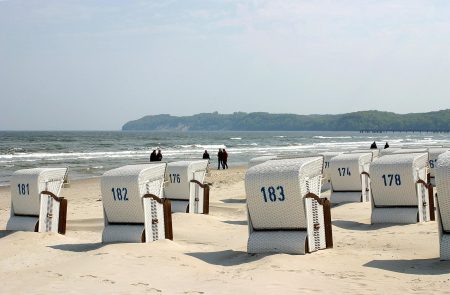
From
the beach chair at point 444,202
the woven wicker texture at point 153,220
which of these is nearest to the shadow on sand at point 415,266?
the beach chair at point 444,202

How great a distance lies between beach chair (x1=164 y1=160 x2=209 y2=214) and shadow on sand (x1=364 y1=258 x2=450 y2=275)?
7.42 meters

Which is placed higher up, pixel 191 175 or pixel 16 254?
pixel 191 175

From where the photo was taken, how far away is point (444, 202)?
10523mm

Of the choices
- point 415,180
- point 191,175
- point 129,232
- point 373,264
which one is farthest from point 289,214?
point 191,175

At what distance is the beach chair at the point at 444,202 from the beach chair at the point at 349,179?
27.8ft

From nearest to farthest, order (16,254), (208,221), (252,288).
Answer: (252,288) → (16,254) → (208,221)

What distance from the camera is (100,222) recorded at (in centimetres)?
1728

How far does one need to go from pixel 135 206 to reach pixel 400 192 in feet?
20.6

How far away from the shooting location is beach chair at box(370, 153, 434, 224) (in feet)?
49.0

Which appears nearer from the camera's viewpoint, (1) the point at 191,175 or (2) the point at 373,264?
(2) the point at 373,264

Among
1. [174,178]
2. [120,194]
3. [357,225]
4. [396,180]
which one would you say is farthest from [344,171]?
[120,194]

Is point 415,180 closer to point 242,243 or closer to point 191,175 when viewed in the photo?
point 242,243

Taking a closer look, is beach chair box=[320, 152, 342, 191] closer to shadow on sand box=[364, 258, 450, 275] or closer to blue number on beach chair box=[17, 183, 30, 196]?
blue number on beach chair box=[17, 183, 30, 196]

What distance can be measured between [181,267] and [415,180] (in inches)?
267
